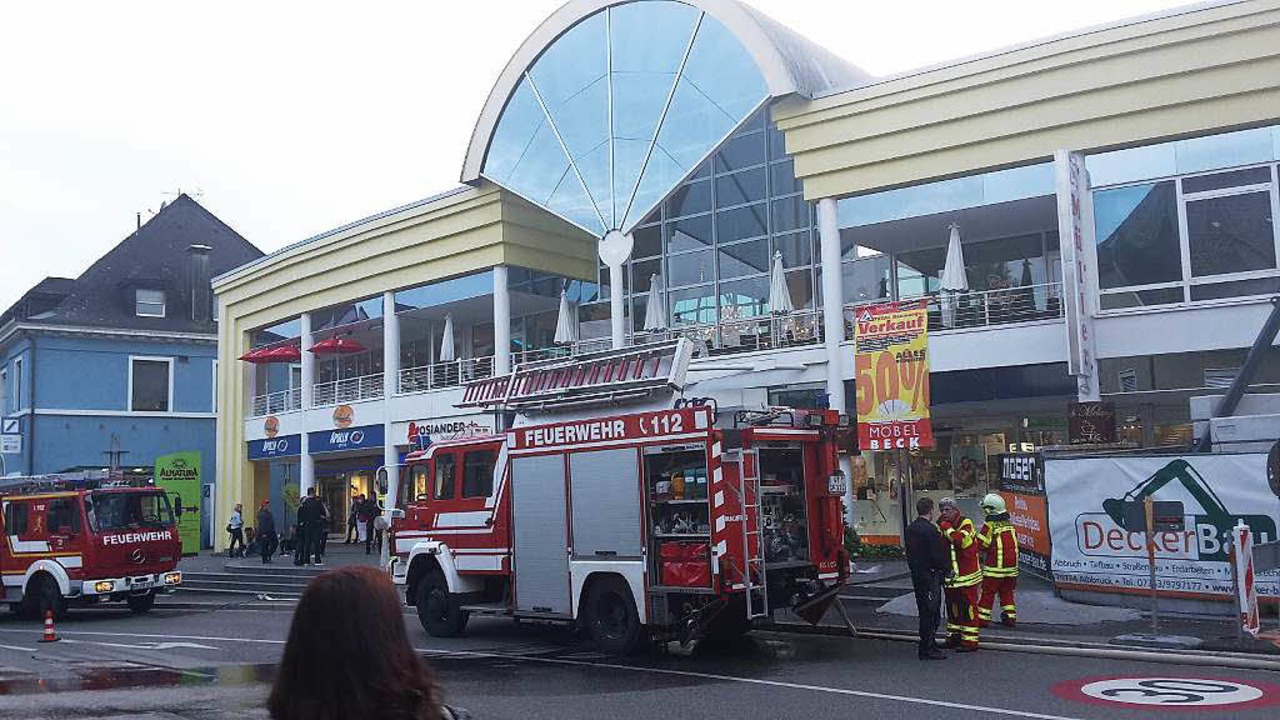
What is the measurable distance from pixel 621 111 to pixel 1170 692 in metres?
17.8

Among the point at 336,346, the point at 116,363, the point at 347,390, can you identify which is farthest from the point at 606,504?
the point at 116,363

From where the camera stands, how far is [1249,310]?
18.5 m

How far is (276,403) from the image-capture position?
1512 inches

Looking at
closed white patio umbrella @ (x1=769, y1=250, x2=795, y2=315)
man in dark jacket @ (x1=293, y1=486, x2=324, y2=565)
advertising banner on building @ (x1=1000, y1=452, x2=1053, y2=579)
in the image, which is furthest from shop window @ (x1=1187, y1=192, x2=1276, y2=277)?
man in dark jacket @ (x1=293, y1=486, x2=324, y2=565)

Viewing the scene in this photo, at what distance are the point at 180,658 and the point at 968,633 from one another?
933 centimetres

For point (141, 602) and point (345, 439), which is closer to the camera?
point (141, 602)

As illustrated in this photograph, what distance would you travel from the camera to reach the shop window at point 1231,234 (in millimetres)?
18781

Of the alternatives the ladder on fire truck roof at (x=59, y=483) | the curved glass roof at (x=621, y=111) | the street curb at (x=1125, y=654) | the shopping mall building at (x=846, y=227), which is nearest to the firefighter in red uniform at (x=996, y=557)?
the street curb at (x=1125, y=654)

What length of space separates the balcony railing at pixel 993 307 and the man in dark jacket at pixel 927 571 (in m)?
9.70

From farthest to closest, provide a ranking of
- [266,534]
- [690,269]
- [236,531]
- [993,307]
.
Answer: [236,531]
[266,534]
[690,269]
[993,307]

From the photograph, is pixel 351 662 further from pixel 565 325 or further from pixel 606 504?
pixel 565 325

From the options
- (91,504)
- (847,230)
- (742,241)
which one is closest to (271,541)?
(91,504)

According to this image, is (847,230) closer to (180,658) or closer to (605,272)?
(605,272)

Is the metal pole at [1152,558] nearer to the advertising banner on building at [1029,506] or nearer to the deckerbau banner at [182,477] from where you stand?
the advertising banner on building at [1029,506]
